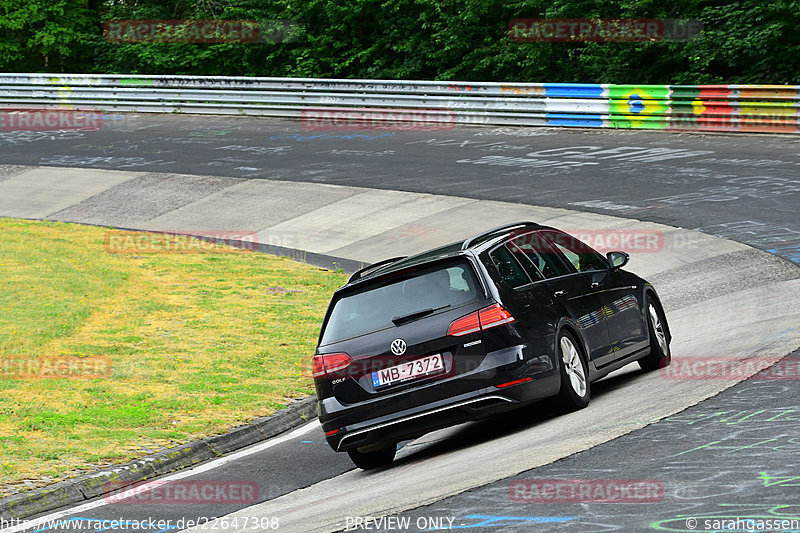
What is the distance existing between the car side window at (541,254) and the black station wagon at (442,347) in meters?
0.17

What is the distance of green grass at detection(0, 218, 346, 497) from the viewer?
32.0ft

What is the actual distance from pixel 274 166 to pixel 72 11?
23083 millimetres

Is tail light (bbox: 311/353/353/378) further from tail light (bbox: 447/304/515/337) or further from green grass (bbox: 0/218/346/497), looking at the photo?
green grass (bbox: 0/218/346/497)

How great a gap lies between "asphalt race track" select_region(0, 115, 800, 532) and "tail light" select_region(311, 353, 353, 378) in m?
0.79

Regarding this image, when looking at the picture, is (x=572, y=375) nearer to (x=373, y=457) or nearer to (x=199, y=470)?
(x=373, y=457)

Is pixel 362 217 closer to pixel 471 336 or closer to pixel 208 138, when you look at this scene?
pixel 208 138

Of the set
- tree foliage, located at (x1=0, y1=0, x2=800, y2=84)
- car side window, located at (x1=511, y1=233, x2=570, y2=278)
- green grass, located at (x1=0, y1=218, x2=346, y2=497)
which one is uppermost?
tree foliage, located at (x1=0, y1=0, x2=800, y2=84)

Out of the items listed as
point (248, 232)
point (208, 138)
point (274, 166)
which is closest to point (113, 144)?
point (208, 138)

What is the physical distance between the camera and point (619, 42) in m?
31.2

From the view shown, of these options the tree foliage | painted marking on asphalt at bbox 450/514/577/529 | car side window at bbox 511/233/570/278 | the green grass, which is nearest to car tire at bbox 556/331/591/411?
car side window at bbox 511/233/570/278

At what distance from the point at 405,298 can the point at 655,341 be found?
3.03 metres

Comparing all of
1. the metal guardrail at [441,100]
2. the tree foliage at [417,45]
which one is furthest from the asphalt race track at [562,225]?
the tree foliage at [417,45]

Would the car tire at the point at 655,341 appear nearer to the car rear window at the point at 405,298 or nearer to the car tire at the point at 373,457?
the car rear window at the point at 405,298

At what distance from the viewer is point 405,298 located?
27.8 ft
